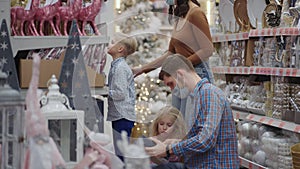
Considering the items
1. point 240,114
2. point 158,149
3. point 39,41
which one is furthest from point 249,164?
point 158,149

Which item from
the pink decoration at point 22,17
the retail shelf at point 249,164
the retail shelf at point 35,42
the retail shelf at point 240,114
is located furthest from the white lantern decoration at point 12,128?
the retail shelf at point 240,114

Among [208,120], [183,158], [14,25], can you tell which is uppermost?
[14,25]

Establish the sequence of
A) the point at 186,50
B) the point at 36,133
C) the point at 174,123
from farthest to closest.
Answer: the point at 186,50 < the point at 174,123 < the point at 36,133

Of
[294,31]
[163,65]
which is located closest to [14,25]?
[163,65]

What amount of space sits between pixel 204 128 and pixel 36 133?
39.2 inches

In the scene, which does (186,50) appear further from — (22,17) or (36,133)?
(36,133)

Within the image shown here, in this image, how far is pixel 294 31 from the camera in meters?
3.81

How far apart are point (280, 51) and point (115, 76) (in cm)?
226

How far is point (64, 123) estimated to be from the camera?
60.1 inches

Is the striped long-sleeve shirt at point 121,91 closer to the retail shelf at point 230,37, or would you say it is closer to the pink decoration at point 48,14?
the pink decoration at point 48,14

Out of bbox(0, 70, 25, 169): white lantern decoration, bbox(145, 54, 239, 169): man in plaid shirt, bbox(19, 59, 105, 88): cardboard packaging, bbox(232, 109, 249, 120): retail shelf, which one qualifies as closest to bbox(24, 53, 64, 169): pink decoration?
bbox(0, 70, 25, 169): white lantern decoration

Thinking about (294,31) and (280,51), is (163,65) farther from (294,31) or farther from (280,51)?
(280,51)

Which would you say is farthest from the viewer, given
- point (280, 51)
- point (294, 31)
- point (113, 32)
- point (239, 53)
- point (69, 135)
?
point (239, 53)

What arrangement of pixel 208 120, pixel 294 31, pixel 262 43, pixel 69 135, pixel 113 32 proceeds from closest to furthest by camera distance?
pixel 69 135 < pixel 113 32 < pixel 208 120 < pixel 294 31 < pixel 262 43
